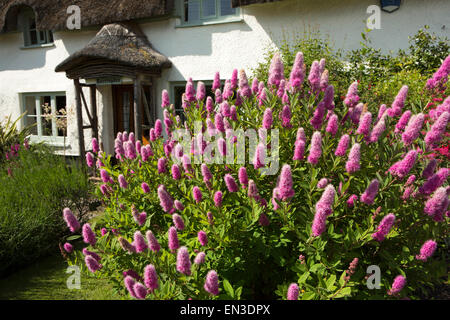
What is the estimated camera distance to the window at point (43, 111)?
9.49 metres

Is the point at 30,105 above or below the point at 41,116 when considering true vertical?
above

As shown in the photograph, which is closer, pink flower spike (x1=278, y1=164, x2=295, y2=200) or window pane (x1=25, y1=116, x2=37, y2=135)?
pink flower spike (x1=278, y1=164, x2=295, y2=200)

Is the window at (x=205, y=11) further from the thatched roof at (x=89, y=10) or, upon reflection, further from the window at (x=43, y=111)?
the window at (x=43, y=111)

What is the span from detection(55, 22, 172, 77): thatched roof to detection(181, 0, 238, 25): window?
43.1 inches

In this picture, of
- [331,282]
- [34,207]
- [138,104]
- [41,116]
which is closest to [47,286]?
[34,207]

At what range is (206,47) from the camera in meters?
7.38

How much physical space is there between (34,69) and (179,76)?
488cm

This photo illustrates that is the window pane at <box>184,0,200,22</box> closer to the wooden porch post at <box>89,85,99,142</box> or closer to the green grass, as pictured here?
the wooden porch post at <box>89,85,99,142</box>

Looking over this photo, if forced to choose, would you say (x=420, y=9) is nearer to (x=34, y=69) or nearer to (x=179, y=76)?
(x=179, y=76)

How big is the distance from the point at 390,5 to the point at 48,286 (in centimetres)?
650

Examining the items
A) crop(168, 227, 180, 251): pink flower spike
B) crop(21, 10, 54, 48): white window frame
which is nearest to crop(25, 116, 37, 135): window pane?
crop(21, 10, 54, 48): white window frame

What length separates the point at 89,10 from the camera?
26.9 ft

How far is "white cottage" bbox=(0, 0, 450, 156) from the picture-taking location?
6.02 m

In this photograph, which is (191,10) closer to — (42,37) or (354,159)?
(42,37)
